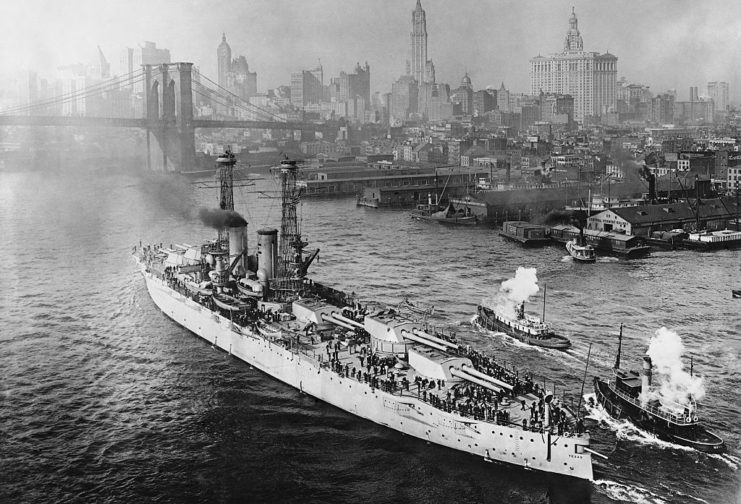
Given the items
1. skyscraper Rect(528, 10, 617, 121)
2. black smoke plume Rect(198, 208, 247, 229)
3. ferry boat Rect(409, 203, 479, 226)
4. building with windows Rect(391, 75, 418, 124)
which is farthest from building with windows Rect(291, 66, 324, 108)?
black smoke plume Rect(198, 208, 247, 229)

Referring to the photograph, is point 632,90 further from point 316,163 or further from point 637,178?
point 637,178

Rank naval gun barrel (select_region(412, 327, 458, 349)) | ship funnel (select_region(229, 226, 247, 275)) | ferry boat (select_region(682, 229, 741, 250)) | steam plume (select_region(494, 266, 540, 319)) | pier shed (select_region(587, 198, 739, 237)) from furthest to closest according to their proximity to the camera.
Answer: pier shed (select_region(587, 198, 739, 237)), ferry boat (select_region(682, 229, 741, 250)), ship funnel (select_region(229, 226, 247, 275)), steam plume (select_region(494, 266, 540, 319)), naval gun barrel (select_region(412, 327, 458, 349))

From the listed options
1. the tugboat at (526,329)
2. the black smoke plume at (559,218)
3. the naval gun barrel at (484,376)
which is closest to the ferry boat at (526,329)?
the tugboat at (526,329)

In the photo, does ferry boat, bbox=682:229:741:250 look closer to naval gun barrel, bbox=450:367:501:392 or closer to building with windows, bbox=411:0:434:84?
naval gun barrel, bbox=450:367:501:392

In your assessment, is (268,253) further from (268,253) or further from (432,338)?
(432,338)

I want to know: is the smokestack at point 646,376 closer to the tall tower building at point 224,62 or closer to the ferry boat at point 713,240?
the ferry boat at point 713,240

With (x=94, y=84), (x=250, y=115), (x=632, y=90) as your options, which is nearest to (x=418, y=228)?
(x=94, y=84)
